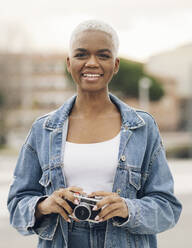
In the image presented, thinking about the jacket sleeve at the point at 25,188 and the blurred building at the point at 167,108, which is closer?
the jacket sleeve at the point at 25,188

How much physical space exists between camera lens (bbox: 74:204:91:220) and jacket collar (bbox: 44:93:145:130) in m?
0.37

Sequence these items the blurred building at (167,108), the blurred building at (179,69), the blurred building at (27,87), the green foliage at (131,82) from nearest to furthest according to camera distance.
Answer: the blurred building at (27,87), the green foliage at (131,82), the blurred building at (167,108), the blurred building at (179,69)

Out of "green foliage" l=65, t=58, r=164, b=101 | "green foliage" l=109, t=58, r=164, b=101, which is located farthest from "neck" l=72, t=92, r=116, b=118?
"green foliage" l=109, t=58, r=164, b=101

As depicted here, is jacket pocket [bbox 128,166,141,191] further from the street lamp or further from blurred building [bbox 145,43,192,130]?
blurred building [bbox 145,43,192,130]

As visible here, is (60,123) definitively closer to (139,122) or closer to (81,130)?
(81,130)

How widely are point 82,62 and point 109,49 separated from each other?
0.11m

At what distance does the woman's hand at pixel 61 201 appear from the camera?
1474 millimetres

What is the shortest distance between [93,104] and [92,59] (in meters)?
0.19

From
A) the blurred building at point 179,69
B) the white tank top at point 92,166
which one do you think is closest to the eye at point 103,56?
the white tank top at point 92,166

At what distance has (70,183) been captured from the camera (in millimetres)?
1640

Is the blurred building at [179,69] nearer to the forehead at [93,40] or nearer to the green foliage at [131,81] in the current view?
the green foliage at [131,81]

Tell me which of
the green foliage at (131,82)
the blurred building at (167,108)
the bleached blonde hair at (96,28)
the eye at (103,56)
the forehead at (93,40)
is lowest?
the blurred building at (167,108)

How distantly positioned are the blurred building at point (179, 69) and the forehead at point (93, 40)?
52526mm

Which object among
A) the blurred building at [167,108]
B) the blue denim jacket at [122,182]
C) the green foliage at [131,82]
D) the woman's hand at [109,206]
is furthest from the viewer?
the blurred building at [167,108]
